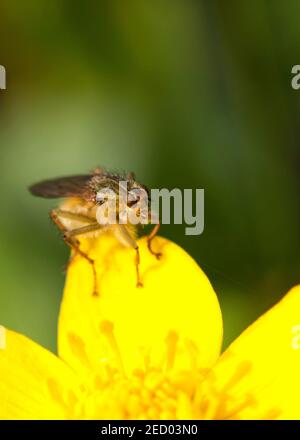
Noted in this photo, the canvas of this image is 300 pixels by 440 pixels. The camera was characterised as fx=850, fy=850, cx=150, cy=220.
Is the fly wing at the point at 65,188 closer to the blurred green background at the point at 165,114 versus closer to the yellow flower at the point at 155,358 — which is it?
the yellow flower at the point at 155,358

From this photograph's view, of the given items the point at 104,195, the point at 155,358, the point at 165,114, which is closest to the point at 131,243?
the point at 104,195

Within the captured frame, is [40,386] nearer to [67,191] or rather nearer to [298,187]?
[67,191]

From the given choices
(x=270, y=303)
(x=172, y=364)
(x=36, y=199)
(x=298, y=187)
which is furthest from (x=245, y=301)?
(x=36, y=199)

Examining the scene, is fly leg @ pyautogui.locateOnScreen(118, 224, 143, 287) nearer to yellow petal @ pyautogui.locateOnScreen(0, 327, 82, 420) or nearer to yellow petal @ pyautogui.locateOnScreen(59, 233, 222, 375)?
yellow petal @ pyautogui.locateOnScreen(59, 233, 222, 375)

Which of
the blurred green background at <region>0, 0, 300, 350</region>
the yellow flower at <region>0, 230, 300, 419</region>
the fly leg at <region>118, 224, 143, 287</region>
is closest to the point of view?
the yellow flower at <region>0, 230, 300, 419</region>

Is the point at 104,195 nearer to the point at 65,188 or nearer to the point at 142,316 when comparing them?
the point at 65,188

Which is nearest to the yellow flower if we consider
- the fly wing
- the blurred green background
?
the fly wing

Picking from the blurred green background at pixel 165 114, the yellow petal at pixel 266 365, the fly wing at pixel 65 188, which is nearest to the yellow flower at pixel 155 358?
the yellow petal at pixel 266 365
